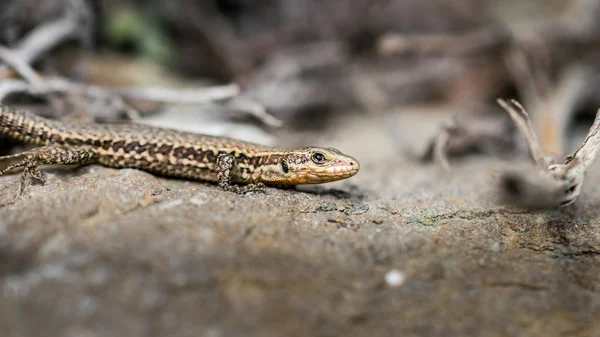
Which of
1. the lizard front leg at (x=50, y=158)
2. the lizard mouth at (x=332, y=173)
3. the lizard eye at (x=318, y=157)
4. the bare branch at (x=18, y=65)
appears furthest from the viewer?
the bare branch at (x=18, y=65)

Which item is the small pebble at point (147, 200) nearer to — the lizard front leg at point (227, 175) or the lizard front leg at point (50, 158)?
the lizard front leg at point (227, 175)

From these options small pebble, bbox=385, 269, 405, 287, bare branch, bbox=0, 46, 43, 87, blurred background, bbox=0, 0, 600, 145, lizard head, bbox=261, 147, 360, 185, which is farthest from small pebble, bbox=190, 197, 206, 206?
blurred background, bbox=0, 0, 600, 145

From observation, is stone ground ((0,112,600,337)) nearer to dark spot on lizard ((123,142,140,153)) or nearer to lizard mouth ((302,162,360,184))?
lizard mouth ((302,162,360,184))

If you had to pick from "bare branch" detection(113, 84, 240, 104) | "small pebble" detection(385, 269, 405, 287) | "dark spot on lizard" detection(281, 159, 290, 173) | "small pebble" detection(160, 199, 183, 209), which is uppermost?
"bare branch" detection(113, 84, 240, 104)

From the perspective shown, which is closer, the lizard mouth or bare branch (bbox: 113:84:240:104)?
the lizard mouth

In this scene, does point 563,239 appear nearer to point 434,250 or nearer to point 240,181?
point 434,250

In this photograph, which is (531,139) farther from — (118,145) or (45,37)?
(45,37)

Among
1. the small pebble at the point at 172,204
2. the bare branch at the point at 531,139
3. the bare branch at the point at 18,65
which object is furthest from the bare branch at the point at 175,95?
the bare branch at the point at 531,139

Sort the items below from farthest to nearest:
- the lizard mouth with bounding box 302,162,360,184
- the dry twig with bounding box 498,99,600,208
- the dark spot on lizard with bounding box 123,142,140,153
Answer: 1. the dark spot on lizard with bounding box 123,142,140,153
2. the lizard mouth with bounding box 302,162,360,184
3. the dry twig with bounding box 498,99,600,208
